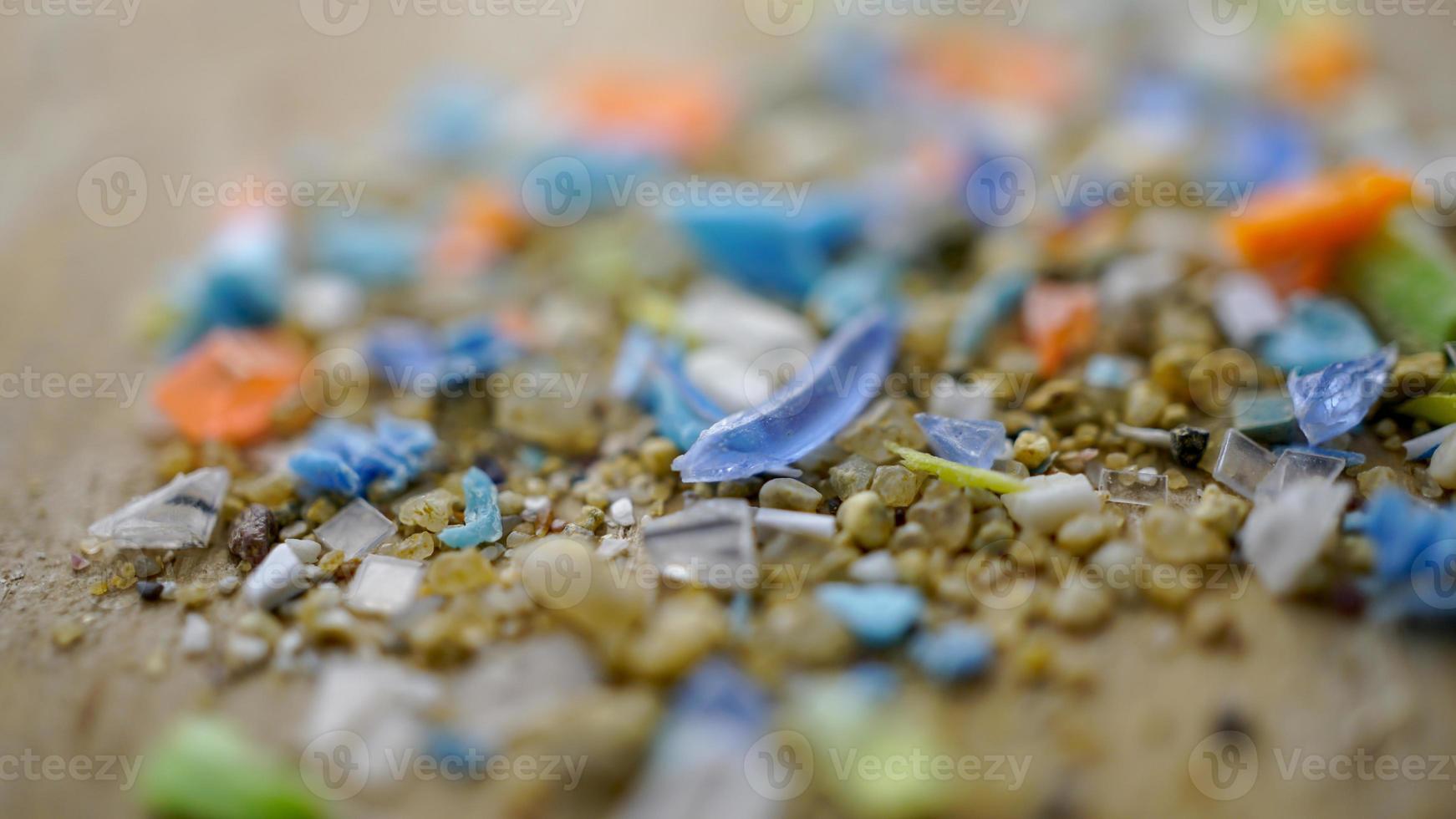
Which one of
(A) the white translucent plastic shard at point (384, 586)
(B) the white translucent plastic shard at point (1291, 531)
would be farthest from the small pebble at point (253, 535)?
(B) the white translucent plastic shard at point (1291, 531)

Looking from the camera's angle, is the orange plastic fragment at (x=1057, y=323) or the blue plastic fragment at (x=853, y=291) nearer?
the orange plastic fragment at (x=1057, y=323)

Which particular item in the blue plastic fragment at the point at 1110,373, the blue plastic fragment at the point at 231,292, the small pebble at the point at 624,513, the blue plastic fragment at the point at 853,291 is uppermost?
the blue plastic fragment at the point at 231,292

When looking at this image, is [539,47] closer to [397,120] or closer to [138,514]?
[397,120]

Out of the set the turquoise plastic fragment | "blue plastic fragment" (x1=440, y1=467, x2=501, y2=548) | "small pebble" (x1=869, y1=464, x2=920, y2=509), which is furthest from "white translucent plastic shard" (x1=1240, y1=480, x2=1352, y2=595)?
"blue plastic fragment" (x1=440, y1=467, x2=501, y2=548)

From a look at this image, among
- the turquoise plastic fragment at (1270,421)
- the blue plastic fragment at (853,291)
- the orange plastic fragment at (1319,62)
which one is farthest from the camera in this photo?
the orange plastic fragment at (1319,62)

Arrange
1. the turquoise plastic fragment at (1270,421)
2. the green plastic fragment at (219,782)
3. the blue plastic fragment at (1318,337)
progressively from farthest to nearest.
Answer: the blue plastic fragment at (1318,337), the turquoise plastic fragment at (1270,421), the green plastic fragment at (219,782)

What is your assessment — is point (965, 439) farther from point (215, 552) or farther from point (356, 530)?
point (215, 552)

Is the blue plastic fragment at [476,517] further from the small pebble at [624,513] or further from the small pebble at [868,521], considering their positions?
the small pebble at [868,521]
